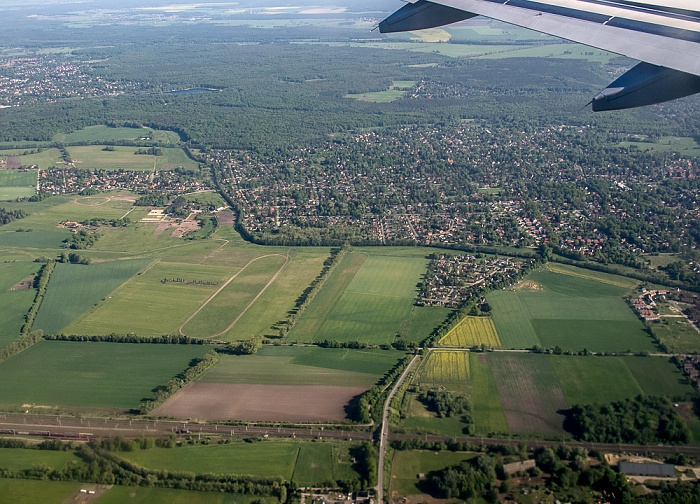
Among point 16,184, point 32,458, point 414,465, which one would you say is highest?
point 16,184

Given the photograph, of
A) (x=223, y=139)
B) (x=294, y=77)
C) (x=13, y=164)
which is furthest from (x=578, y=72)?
(x=13, y=164)

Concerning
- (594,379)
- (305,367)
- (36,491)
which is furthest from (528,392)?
(36,491)

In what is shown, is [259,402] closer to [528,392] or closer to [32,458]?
[32,458]

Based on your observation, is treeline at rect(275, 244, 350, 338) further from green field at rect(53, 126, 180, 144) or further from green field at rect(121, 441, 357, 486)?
green field at rect(53, 126, 180, 144)

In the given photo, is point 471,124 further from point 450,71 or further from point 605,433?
point 605,433

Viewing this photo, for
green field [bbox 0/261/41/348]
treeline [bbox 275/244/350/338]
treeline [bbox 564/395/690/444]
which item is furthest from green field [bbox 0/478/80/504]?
treeline [bbox 564/395/690/444]

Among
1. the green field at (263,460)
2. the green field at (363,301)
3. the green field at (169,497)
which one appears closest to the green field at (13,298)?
the green field at (263,460)
